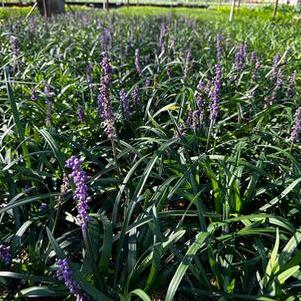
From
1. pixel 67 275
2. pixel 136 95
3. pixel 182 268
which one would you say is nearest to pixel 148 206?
pixel 182 268

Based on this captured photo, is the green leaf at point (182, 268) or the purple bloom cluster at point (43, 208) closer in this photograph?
the green leaf at point (182, 268)

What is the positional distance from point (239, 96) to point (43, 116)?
244cm

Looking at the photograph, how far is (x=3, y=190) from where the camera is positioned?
3.48 meters

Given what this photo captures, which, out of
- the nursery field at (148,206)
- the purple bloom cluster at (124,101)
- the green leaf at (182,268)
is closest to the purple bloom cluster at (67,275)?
the nursery field at (148,206)

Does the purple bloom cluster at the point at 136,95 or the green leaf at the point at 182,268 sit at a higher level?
the purple bloom cluster at the point at 136,95

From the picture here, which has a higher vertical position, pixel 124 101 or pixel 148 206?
pixel 124 101

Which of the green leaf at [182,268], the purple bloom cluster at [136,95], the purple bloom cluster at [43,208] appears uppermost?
the purple bloom cluster at [136,95]

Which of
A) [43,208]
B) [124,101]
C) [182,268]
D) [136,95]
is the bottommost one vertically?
[43,208]

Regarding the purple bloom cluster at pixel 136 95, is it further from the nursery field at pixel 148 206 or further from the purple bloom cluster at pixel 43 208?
the purple bloom cluster at pixel 43 208

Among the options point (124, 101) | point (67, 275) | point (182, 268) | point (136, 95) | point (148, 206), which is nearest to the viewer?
point (67, 275)

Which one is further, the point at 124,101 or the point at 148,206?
the point at 124,101

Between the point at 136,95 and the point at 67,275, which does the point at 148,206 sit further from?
the point at 136,95

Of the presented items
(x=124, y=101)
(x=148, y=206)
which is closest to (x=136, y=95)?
(x=124, y=101)

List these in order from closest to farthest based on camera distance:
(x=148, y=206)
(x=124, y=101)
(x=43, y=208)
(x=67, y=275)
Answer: (x=67, y=275) < (x=148, y=206) < (x=43, y=208) < (x=124, y=101)
